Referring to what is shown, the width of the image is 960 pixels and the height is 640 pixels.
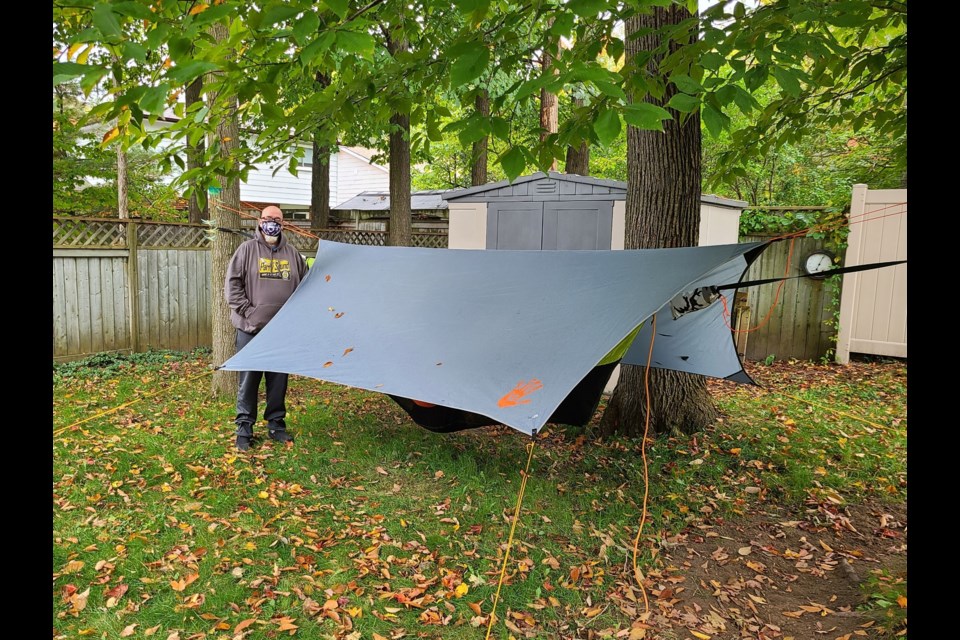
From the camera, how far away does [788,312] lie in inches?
256

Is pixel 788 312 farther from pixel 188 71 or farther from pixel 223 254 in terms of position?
pixel 188 71

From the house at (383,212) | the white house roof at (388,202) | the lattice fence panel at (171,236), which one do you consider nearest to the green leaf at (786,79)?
the lattice fence panel at (171,236)

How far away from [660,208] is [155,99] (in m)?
→ 3.04

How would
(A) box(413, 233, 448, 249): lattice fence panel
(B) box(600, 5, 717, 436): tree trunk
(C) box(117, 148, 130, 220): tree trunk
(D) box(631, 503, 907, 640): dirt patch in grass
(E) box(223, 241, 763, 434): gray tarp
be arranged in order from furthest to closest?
(C) box(117, 148, 130, 220): tree trunk < (A) box(413, 233, 448, 249): lattice fence panel < (B) box(600, 5, 717, 436): tree trunk < (E) box(223, 241, 763, 434): gray tarp < (D) box(631, 503, 907, 640): dirt patch in grass

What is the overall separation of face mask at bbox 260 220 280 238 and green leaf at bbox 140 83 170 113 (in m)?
2.34

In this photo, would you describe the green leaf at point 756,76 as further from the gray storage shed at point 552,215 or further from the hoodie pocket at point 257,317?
the hoodie pocket at point 257,317

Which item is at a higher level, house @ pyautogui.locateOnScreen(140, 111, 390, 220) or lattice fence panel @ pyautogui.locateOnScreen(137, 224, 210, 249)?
house @ pyautogui.locateOnScreen(140, 111, 390, 220)

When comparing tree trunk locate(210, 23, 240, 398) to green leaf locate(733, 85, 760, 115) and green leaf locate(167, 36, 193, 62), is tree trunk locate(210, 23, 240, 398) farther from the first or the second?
green leaf locate(733, 85, 760, 115)

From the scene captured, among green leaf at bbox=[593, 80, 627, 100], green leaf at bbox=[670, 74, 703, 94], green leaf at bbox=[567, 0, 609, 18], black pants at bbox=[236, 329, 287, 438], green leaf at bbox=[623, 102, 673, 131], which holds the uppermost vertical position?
green leaf at bbox=[567, 0, 609, 18]

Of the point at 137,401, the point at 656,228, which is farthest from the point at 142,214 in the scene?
the point at 656,228

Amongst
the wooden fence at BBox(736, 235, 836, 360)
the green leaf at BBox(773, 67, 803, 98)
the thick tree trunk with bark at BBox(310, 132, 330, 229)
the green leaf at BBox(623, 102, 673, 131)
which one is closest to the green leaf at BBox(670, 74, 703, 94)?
the green leaf at BBox(773, 67, 803, 98)

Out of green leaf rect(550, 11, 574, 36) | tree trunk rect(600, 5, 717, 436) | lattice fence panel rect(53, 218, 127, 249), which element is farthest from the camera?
lattice fence panel rect(53, 218, 127, 249)

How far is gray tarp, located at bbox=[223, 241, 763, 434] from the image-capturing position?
2.68 metres

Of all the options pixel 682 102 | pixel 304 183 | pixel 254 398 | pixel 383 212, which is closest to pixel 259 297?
pixel 254 398
